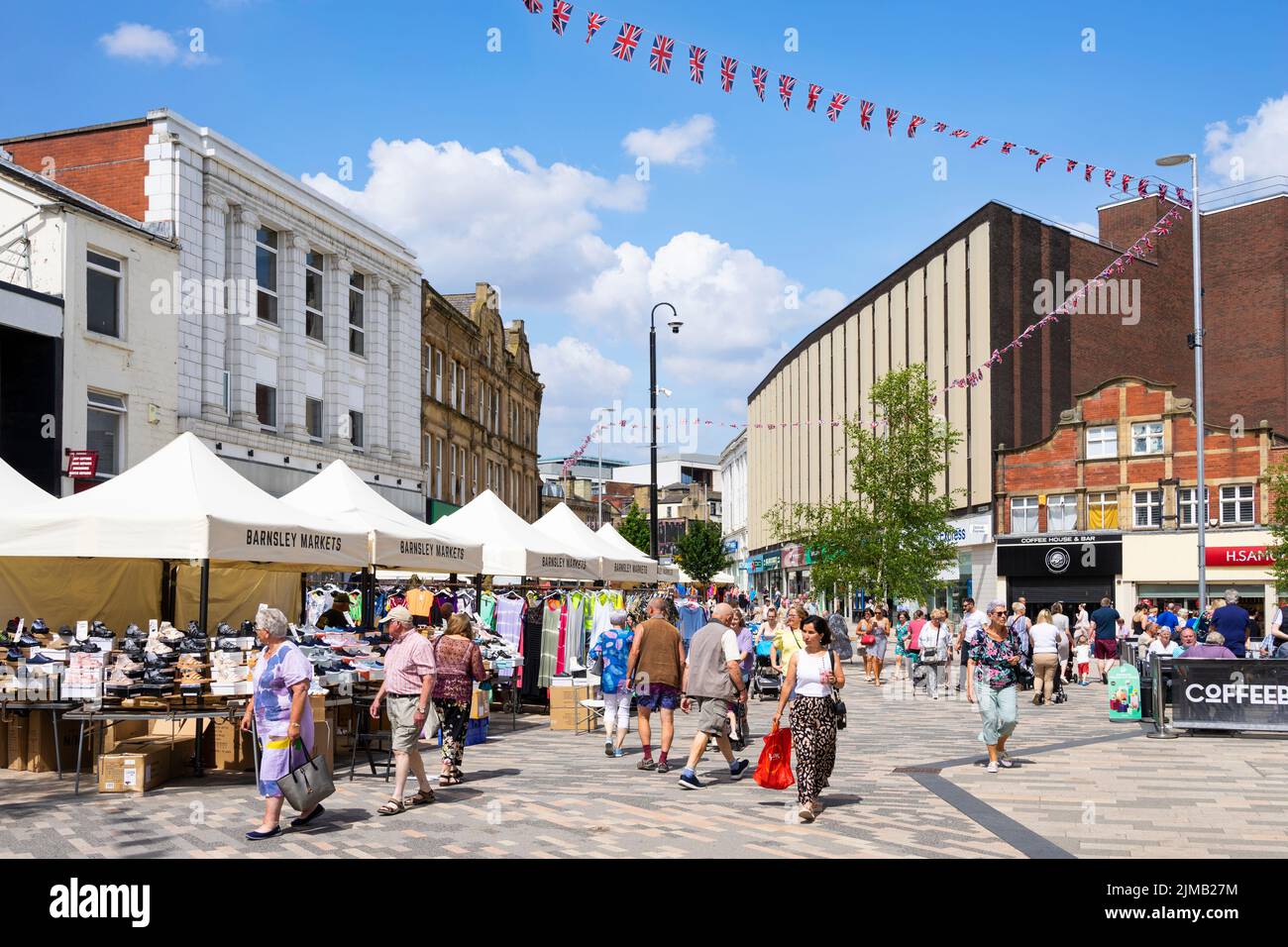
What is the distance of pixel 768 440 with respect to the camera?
87.0 meters

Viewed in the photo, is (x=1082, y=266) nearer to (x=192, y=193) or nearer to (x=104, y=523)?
(x=192, y=193)

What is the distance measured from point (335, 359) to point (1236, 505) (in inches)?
1256

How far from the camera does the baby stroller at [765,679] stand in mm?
21484

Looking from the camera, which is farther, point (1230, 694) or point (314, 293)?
point (314, 293)

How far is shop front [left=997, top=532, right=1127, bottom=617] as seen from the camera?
151 ft

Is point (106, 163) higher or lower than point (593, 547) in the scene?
higher

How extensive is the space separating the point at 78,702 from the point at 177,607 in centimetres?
660

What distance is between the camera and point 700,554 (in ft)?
263

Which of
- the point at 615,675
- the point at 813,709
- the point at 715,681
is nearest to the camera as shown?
the point at 813,709

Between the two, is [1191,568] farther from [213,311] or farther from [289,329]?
[213,311]

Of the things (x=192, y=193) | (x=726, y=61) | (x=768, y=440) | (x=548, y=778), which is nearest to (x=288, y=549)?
(x=548, y=778)

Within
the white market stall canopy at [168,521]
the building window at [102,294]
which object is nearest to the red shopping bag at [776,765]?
the white market stall canopy at [168,521]

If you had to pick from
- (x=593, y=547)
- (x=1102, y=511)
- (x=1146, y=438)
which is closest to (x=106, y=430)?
(x=593, y=547)

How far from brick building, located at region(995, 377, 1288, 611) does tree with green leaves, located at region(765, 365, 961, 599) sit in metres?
12.4
